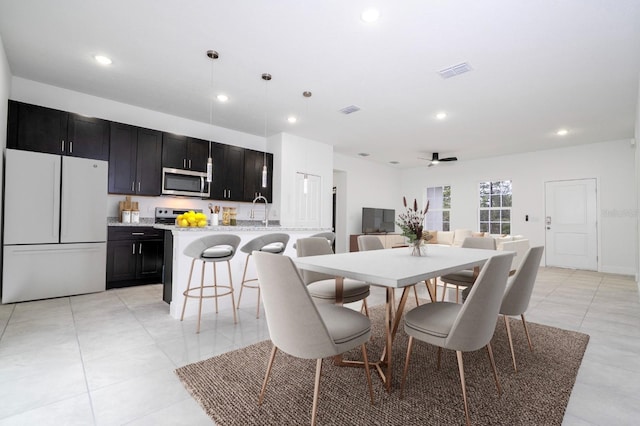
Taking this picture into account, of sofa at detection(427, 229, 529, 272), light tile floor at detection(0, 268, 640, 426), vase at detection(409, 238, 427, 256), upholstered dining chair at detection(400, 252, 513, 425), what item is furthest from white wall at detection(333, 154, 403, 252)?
upholstered dining chair at detection(400, 252, 513, 425)

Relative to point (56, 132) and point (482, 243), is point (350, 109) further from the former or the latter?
point (56, 132)

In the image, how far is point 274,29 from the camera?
285cm

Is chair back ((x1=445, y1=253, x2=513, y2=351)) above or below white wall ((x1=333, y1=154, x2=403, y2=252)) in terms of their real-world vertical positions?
below

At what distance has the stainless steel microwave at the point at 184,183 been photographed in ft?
16.2

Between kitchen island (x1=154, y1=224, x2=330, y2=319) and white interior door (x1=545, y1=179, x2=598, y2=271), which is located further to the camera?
white interior door (x1=545, y1=179, x2=598, y2=271)

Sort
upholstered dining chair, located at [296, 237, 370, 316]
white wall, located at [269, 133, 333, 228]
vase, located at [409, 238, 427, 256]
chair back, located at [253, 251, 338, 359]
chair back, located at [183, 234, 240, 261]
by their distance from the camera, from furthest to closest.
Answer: white wall, located at [269, 133, 333, 228] < chair back, located at [183, 234, 240, 261] < vase, located at [409, 238, 427, 256] < upholstered dining chair, located at [296, 237, 370, 316] < chair back, located at [253, 251, 338, 359]

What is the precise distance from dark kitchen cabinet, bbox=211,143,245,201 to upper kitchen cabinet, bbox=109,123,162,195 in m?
0.92

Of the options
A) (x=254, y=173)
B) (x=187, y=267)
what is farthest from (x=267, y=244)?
(x=254, y=173)

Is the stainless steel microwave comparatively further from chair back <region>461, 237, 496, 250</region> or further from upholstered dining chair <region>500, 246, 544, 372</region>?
upholstered dining chair <region>500, 246, 544, 372</region>

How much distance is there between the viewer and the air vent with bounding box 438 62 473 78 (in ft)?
11.3

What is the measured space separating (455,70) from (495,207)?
5682 mm

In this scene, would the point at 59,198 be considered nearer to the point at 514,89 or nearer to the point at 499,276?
the point at 499,276

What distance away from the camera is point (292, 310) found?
136cm

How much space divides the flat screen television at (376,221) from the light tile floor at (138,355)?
4258 mm
